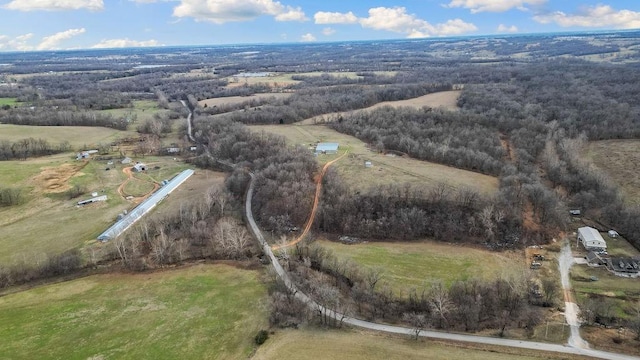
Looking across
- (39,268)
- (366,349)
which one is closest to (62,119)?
(39,268)

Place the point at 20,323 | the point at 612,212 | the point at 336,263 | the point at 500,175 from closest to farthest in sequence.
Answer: the point at 20,323 < the point at 336,263 < the point at 612,212 < the point at 500,175

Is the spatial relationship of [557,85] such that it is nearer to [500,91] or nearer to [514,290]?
[500,91]

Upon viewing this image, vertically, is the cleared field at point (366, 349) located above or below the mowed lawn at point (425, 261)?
above

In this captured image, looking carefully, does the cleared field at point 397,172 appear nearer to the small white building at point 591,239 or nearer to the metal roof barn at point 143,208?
the small white building at point 591,239

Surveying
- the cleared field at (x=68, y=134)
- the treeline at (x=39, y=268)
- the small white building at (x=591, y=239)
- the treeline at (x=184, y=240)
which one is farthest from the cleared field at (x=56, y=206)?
the small white building at (x=591, y=239)

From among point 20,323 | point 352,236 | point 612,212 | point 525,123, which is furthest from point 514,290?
point 525,123

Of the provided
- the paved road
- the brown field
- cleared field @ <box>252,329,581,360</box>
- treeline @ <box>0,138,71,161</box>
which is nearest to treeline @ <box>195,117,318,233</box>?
the paved road
